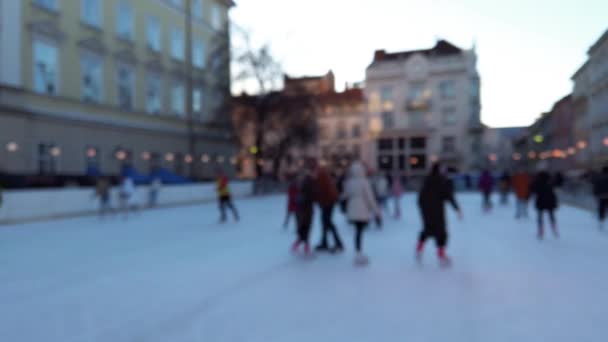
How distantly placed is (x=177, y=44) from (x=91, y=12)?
707 cm

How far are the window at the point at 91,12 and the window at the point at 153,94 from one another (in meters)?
4.51

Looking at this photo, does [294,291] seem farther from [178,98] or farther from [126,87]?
[178,98]

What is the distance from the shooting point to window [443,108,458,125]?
51812 mm

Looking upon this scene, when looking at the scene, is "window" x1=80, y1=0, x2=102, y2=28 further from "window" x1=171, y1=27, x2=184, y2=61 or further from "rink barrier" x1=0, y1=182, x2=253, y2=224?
"rink barrier" x1=0, y1=182, x2=253, y2=224

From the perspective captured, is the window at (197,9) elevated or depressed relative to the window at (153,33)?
elevated

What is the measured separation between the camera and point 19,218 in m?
14.1

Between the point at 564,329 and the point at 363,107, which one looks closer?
the point at 564,329

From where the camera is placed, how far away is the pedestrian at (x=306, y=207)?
7.73 m

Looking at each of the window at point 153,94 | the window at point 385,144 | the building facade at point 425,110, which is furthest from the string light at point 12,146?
the window at point 385,144

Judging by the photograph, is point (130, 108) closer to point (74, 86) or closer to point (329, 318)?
point (74, 86)

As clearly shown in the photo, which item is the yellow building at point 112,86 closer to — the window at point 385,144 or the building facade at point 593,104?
the building facade at point 593,104

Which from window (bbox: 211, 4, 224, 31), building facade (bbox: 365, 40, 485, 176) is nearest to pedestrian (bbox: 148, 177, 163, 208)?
window (bbox: 211, 4, 224, 31)

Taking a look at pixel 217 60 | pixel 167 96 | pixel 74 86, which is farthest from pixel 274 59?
pixel 74 86

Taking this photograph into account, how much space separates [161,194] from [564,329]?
764 inches
